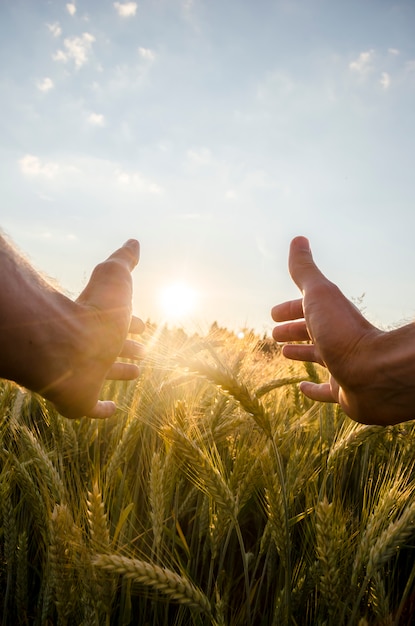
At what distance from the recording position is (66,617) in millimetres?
1354

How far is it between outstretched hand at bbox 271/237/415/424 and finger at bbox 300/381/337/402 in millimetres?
221

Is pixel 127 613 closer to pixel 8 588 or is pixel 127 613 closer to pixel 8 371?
pixel 8 588

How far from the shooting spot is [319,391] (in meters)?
1.93

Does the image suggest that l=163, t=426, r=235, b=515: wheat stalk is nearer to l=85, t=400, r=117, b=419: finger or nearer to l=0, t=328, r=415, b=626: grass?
l=0, t=328, r=415, b=626: grass

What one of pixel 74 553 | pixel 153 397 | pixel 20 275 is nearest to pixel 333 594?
pixel 74 553

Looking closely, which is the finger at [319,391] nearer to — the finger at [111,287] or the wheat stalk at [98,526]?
the finger at [111,287]

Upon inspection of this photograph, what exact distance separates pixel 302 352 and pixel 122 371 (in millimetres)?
778

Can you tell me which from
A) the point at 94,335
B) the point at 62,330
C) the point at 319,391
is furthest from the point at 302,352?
the point at 62,330

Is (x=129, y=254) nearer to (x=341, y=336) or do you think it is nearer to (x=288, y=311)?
(x=288, y=311)

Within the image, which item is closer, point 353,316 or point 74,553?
point 74,553

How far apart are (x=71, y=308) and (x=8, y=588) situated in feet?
3.34

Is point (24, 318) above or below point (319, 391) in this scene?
below

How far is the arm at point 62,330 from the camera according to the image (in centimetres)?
122

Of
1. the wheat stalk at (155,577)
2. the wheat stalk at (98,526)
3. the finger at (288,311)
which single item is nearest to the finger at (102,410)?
the wheat stalk at (98,526)
